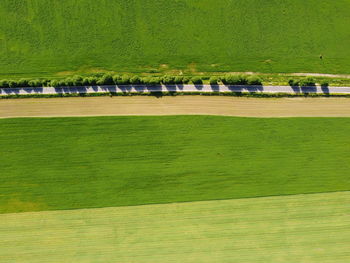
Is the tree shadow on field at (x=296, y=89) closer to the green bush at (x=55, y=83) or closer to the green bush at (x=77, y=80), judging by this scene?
the green bush at (x=77, y=80)

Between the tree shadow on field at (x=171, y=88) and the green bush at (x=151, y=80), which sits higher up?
the green bush at (x=151, y=80)

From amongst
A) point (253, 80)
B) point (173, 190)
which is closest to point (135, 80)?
point (173, 190)

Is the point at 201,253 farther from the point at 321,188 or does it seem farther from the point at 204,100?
the point at 204,100

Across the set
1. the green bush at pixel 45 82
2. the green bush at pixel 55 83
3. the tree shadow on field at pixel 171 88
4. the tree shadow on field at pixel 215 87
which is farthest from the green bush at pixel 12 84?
the tree shadow on field at pixel 215 87

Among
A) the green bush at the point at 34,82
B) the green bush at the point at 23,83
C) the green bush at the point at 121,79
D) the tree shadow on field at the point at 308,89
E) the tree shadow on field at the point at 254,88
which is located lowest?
the tree shadow on field at the point at 308,89

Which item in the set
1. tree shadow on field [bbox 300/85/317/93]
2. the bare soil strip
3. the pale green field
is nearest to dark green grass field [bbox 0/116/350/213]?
the bare soil strip

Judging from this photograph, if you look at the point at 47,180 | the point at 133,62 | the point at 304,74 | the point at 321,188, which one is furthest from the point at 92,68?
the point at 321,188

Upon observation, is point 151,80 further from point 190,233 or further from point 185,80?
point 190,233
